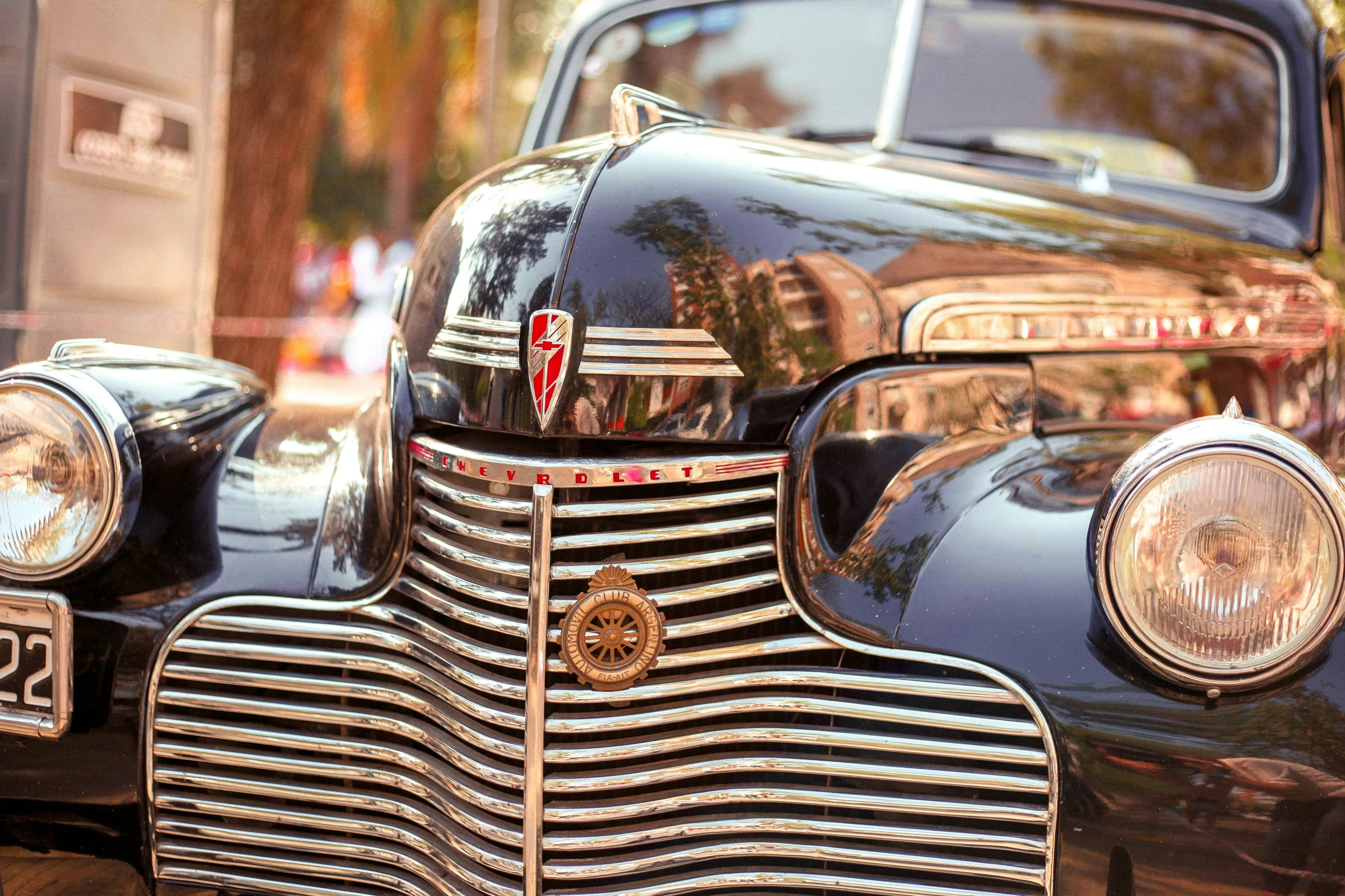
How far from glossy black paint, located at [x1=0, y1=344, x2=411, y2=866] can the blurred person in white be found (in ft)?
31.7

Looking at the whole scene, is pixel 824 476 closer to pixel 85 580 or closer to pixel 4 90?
pixel 85 580

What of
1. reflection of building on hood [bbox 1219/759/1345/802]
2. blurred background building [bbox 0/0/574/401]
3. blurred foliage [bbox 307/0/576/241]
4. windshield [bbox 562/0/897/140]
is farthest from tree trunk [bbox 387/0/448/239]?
reflection of building on hood [bbox 1219/759/1345/802]

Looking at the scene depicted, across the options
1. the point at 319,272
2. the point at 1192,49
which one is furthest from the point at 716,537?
the point at 319,272

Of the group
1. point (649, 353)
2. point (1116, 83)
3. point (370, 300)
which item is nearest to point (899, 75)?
point (1116, 83)

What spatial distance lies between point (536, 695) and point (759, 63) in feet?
6.66

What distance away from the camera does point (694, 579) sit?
168 centimetres

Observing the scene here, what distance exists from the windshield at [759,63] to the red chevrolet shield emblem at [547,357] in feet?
4.12

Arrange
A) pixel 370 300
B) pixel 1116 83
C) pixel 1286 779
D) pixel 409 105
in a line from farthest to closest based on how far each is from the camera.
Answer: pixel 409 105 < pixel 370 300 < pixel 1116 83 < pixel 1286 779

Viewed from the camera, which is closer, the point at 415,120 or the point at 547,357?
the point at 547,357

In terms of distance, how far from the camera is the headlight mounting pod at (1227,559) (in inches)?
57.2

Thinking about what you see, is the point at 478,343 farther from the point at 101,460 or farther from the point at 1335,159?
the point at 1335,159

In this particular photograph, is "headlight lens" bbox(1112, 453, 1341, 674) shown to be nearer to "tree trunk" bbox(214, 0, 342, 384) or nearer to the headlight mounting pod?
the headlight mounting pod

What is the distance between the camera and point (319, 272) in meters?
21.0

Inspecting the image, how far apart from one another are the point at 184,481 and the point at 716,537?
92 cm
